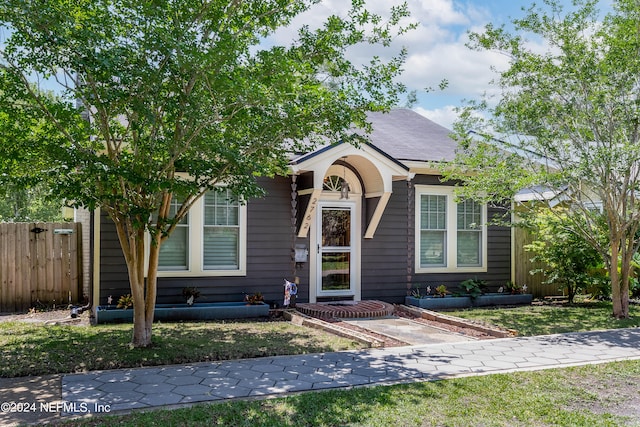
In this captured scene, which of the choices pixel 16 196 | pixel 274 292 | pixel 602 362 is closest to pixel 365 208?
pixel 274 292

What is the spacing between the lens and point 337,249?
444 inches

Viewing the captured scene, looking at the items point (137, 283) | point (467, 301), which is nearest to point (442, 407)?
point (137, 283)

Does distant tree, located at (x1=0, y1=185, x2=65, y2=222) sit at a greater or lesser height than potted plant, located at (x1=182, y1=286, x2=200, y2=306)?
greater

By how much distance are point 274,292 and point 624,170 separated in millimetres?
6546

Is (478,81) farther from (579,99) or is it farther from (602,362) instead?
(602,362)

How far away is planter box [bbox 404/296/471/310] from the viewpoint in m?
11.2

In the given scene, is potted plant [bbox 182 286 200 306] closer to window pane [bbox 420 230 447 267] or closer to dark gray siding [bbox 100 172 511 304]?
dark gray siding [bbox 100 172 511 304]

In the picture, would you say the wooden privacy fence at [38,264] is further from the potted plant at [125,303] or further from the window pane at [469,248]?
the window pane at [469,248]

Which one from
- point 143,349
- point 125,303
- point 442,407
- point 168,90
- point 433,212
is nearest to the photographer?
point 442,407

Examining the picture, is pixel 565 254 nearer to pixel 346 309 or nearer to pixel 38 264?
pixel 346 309

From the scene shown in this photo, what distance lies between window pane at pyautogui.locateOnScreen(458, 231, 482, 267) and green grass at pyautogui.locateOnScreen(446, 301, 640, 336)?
1.46 metres

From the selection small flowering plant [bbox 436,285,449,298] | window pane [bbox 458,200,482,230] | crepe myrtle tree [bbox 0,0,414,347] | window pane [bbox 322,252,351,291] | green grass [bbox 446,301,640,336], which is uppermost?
crepe myrtle tree [bbox 0,0,414,347]

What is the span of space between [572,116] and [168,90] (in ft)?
22.8

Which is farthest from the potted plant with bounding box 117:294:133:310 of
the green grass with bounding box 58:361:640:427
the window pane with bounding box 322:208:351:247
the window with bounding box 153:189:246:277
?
the green grass with bounding box 58:361:640:427
